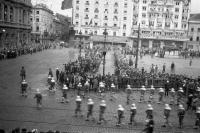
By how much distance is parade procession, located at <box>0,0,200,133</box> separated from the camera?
1591 cm

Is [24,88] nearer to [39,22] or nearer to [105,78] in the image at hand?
[105,78]

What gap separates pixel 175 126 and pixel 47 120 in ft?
26.2

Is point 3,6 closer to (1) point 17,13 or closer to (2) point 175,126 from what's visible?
(1) point 17,13

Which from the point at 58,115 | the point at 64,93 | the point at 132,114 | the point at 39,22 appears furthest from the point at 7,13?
the point at 132,114

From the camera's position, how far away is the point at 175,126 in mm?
16281

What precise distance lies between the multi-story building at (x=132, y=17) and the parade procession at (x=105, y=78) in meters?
0.31

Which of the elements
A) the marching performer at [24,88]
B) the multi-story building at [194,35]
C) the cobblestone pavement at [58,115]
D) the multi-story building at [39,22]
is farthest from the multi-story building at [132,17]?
the marching performer at [24,88]

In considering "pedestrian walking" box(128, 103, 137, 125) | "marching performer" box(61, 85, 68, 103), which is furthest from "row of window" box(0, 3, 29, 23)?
"pedestrian walking" box(128, 103, 137, 125)

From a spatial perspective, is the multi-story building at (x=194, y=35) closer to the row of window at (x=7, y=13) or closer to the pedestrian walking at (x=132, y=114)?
the row of window at (x=7, y=13)

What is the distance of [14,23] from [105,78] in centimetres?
4169

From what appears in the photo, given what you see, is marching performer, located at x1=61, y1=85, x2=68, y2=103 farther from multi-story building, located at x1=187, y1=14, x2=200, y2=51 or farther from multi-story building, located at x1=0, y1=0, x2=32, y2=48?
multi-story building, located at x1=187, y1=14, x2=200, y2=51

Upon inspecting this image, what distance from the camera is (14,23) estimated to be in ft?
197

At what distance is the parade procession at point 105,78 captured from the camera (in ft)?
52.2

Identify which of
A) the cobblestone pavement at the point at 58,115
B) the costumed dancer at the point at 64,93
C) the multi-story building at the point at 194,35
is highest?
the multi-story building at the point at 194,35
